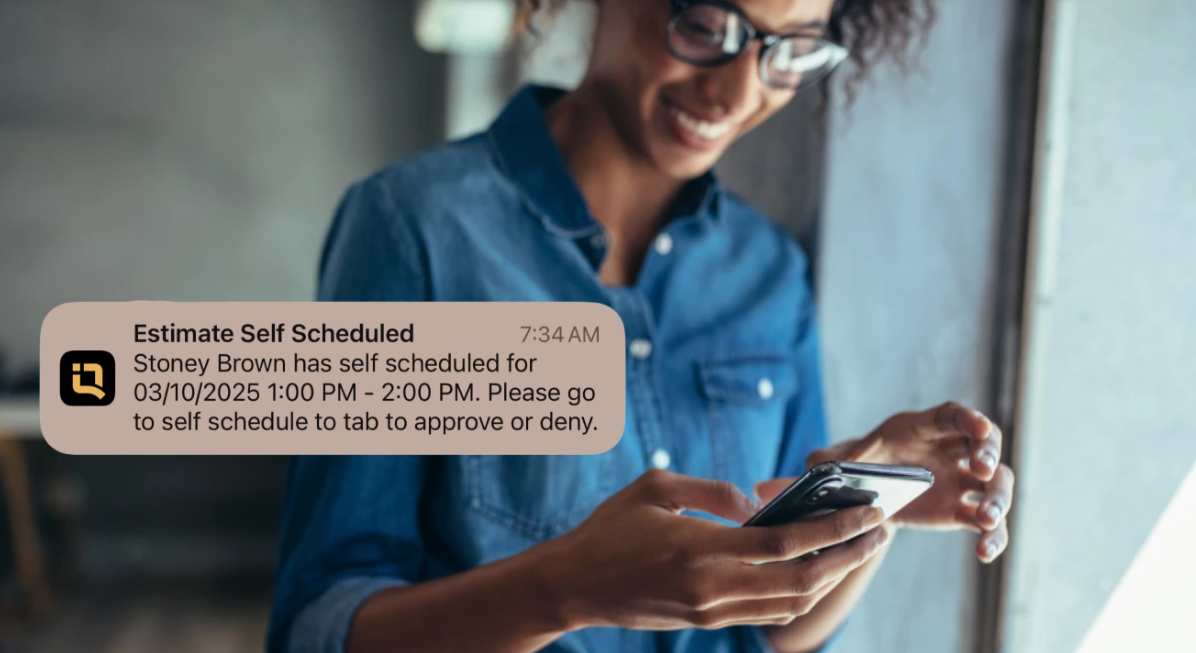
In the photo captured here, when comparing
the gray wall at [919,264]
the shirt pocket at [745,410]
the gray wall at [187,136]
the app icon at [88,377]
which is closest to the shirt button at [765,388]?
the shirt pocket at [745,410]

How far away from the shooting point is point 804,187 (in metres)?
0.69

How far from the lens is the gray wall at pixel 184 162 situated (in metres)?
2.33

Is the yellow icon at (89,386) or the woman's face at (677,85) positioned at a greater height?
the woman's face at (677,85)

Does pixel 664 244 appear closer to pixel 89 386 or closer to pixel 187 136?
pixel 89 386

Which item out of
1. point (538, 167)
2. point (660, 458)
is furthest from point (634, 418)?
point (538, 167)

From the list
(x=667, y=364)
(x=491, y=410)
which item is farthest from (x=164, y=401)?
(x=667, y=364)

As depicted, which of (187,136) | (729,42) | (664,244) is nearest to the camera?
(729,42)

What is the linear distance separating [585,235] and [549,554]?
0.67 ft

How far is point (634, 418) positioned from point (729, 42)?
0.68ft

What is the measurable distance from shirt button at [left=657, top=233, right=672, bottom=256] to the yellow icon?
11.9 inches

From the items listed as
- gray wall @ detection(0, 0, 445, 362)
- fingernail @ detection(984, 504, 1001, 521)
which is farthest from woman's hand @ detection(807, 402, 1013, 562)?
gray wall @ detection(0, 0, 445, 362)

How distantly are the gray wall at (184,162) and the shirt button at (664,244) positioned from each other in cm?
201

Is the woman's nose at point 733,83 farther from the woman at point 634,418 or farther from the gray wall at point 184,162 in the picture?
the gray wall at point 184,162

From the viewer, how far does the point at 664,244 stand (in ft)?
1.86
